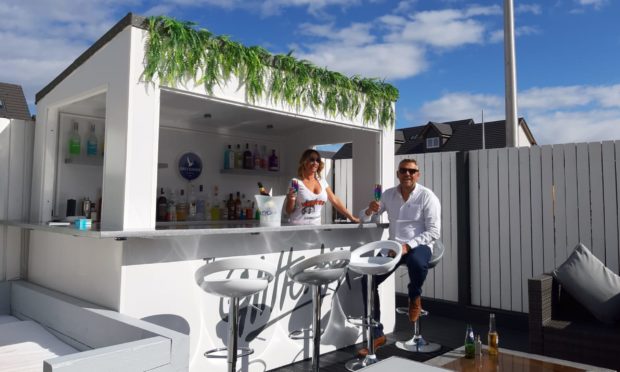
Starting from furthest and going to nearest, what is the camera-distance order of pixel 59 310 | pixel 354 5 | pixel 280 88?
pixel 354 5 < pixel 280 88 < pixel 59 310

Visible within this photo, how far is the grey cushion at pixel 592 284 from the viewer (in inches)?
121

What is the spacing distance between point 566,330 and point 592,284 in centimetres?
44

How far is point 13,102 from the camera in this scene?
1675cm

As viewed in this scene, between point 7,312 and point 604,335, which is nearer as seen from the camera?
point 604,335

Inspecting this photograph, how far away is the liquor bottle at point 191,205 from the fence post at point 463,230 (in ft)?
10.0

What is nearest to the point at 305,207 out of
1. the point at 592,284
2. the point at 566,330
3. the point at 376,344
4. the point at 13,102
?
the point at 376,344

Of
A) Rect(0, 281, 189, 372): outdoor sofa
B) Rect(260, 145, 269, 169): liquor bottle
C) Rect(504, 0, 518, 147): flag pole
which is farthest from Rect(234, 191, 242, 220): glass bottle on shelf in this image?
Rect(504, 0, 518, 147): flag pole

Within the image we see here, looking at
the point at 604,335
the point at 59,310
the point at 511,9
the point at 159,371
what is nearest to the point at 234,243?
the point at 59,310

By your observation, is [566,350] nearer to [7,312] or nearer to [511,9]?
[7,312]

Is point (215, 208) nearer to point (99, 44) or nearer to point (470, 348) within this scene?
point (99, 44)

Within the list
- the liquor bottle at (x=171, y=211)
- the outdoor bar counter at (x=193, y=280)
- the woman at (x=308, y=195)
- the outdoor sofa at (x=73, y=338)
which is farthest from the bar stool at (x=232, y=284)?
the liquor bottle at (x=171, y=211)

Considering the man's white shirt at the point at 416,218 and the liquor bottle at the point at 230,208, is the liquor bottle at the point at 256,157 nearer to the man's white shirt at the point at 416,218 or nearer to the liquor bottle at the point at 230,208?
the liquor bottle at the point at 230,208

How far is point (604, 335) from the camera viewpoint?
9.49 feet

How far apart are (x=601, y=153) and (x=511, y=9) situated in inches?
101
